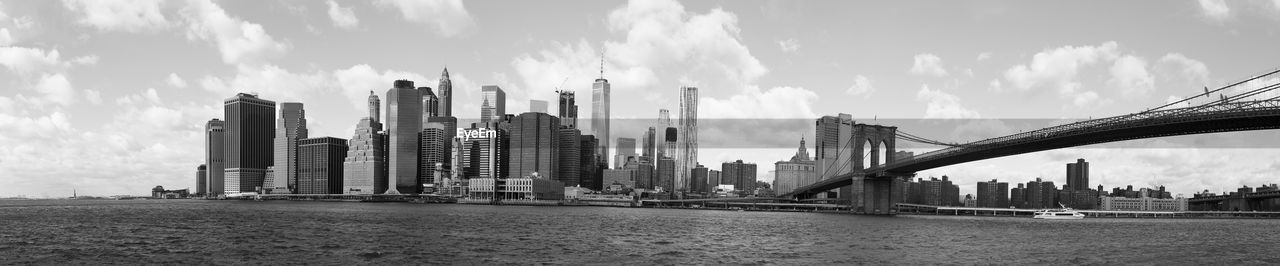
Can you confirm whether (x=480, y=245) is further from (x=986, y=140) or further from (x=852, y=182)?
(x=852, y=182)

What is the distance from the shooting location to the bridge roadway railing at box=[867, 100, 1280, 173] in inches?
2346

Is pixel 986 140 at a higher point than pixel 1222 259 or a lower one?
higher

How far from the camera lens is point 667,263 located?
118ft

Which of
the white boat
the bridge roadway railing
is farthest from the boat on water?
the bridge roadway railing

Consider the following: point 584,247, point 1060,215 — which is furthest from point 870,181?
point 584,247

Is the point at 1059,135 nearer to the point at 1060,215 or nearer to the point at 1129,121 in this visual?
the point at 1129,121

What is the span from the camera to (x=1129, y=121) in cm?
6944

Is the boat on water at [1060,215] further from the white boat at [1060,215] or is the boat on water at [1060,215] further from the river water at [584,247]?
the river water at [584,247]

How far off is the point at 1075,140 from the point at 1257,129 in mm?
15316

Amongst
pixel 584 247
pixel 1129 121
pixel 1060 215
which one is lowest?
pixel 1060 215

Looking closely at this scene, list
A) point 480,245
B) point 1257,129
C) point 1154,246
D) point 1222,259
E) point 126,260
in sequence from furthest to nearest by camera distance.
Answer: point 1257,129, point 1154,246, point 480,245, point 1222,259, point 126,260

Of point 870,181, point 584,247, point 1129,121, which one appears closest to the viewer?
point 584,247

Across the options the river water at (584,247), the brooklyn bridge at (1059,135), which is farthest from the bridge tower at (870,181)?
the river water at (584,247)

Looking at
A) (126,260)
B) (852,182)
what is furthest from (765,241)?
(852,182)
